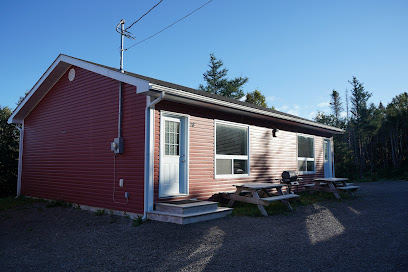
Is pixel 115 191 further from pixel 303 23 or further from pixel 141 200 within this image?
pixel 303 23

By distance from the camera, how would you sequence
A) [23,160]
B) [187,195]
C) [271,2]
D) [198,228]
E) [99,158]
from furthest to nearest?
[23,160], [271,2], [99,158], [187,195], [198,228]

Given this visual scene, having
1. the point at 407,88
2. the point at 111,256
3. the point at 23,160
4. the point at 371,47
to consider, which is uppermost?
the point at 407,88

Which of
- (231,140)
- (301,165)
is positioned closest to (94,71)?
(231,140)

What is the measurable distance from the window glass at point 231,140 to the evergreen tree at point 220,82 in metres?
21.1

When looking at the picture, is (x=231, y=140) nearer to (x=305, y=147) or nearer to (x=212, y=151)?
(x=212, y=151)

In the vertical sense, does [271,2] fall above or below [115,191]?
above

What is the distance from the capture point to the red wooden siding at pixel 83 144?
22.0ft

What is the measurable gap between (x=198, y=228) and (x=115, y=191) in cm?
255

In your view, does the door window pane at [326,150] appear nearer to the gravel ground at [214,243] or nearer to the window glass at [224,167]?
the gravel ground at [214,243]

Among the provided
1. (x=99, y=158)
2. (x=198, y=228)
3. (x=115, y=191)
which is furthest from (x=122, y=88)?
(x=198, y=228)

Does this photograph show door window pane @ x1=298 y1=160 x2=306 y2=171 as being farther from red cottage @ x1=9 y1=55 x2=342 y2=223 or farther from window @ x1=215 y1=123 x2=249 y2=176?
window @ x1=215 y1=123 x2=249 y2=176

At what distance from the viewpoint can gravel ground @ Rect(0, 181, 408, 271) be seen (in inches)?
147

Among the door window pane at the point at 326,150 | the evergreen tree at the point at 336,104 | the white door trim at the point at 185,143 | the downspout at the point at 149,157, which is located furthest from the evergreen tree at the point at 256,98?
the downspout at the point at 149,157

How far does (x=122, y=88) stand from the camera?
7090 millimetres
